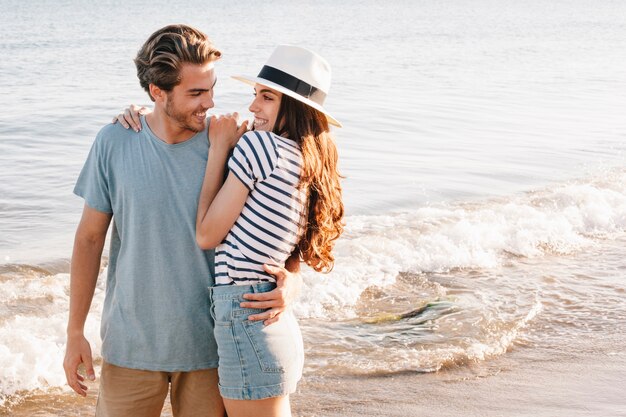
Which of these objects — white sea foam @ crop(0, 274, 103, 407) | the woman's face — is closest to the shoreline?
white sea foam @ crop(0, 274, 103, 407)

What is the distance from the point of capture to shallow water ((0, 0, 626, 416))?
6.27 meters

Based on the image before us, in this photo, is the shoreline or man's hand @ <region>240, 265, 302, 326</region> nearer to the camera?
man's hand @ <region>240, 265, 302, 326</region>

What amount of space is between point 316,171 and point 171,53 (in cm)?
68

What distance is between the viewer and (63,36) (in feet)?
116

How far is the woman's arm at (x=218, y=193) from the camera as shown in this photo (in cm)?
297

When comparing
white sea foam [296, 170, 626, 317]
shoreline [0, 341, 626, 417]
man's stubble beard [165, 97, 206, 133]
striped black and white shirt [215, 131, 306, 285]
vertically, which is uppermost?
man's stubble beard [165, 97, 206, 133]

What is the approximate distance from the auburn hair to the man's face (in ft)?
0.07

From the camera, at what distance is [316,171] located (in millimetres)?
3051

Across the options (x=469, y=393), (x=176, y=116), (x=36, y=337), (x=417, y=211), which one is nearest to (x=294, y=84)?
(x=176, y=116)

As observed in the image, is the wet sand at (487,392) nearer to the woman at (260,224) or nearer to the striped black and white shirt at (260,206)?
the woman at (260,224)

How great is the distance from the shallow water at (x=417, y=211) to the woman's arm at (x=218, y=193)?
2.65m

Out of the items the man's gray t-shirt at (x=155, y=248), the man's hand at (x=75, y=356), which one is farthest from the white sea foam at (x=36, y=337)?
the man's gray t-shirt at (x=155, y=248)

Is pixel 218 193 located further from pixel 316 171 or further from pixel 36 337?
pixel 36 337

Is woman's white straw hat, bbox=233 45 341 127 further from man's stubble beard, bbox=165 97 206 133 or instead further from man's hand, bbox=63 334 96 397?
man's hand, bbox=63 334 96 397
